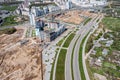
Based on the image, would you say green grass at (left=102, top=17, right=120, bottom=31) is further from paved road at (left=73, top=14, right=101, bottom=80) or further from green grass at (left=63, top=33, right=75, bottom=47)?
green grass at (left=63, top=33, right=75, bottom=47)

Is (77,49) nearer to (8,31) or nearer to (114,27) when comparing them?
(114,27)

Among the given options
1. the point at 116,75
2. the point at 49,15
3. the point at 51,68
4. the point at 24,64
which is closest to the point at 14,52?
the point at 24,64

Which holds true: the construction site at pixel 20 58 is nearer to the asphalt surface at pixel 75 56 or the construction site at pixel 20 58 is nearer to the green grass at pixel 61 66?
Result: the green grass at pixel 61 66

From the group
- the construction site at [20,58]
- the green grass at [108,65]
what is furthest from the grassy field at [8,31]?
the green grass at [108,65]

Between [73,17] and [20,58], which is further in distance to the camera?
[73,17]

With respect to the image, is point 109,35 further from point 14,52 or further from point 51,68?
point 14,52

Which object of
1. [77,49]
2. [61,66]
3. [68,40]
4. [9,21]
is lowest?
[61,66]

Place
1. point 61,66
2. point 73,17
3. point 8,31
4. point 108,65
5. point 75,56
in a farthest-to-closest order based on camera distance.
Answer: point 73,17 < point 8,31 < point 75,56 < point 61,66 < point 108,65

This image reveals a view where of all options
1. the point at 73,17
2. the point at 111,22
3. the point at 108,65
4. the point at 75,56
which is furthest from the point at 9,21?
the point at 108,65
